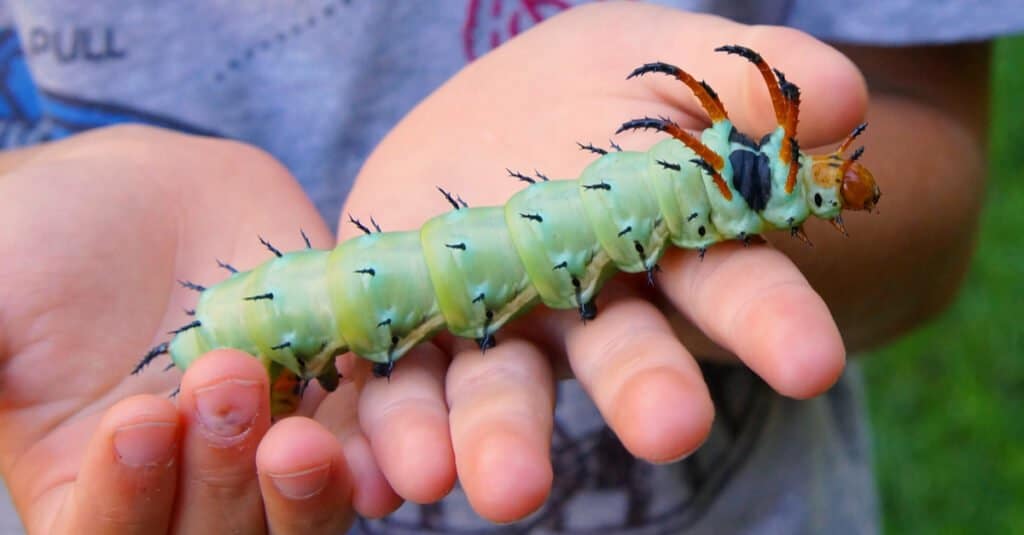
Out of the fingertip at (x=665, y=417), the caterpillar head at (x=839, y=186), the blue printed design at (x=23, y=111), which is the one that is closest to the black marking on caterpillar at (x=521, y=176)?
the caterpillar head at (x=839, y=186)

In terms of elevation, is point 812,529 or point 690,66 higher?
point 690,66

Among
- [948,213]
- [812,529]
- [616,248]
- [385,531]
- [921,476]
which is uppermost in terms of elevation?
[616,248]

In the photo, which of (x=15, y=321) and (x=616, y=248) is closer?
(x=616, y=248)

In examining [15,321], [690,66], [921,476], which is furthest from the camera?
[921,476]

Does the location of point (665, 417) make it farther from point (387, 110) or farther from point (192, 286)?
point (387, 110)

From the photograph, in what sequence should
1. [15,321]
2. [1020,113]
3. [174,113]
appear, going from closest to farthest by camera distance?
1. [15,321]
2. [174,113]
3. [1020,113]

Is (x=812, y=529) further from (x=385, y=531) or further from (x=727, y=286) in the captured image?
(x=727, y=286)

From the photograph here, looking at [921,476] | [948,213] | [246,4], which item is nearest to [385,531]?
[246,4]

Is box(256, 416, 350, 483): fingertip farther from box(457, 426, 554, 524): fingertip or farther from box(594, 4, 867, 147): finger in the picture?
box(594, 4, 867, 147): finger
